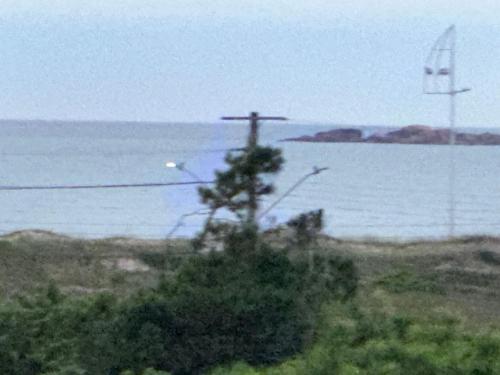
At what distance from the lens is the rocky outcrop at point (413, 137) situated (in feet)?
96.5

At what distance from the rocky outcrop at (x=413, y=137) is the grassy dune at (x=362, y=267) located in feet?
14.2

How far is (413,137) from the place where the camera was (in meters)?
38.1

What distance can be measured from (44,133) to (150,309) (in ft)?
174

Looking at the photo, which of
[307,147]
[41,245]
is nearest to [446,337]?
[41,245]

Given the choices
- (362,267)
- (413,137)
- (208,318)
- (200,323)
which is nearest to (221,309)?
(208,318)

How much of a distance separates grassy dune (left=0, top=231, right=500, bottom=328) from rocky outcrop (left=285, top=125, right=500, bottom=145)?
170 inches

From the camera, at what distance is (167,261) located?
49.9 ft

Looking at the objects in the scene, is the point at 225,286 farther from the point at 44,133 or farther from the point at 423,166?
the point at 44,133

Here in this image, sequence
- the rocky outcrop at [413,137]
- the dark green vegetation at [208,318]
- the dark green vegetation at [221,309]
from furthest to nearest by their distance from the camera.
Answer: the rocky outcrop at [413,137] → the dark green vegetation at [221,309] → the dark green vegetation at [208,318]

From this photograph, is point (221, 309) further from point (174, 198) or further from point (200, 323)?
point (174, 198)

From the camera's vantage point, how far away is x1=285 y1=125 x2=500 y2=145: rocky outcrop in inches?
1158

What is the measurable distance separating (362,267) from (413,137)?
19.4 meters

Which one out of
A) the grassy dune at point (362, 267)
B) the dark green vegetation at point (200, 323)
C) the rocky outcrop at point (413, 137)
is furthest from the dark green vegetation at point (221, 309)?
the rocky outcrop at point (413, 137)

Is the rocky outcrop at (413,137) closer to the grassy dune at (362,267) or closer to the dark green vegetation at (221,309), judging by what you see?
the grassy dune at (362,267)
